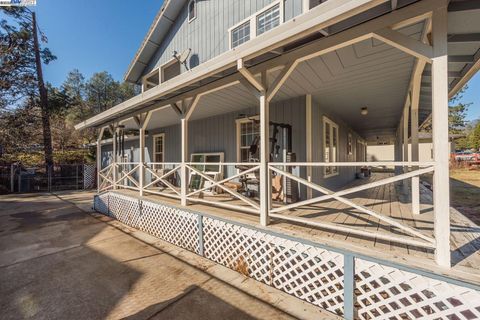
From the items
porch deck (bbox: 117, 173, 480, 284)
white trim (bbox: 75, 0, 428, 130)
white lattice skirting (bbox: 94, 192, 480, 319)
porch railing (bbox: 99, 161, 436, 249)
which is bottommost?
white lattice skirting (bbox: 94, 192, 480, 319)

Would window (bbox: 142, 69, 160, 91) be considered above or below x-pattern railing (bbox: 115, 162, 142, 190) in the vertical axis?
above

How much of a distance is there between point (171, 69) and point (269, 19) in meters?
4.43

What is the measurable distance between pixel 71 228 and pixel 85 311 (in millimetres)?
3935

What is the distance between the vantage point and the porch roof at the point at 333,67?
2.16 metres

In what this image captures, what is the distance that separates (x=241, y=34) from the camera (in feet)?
19.7

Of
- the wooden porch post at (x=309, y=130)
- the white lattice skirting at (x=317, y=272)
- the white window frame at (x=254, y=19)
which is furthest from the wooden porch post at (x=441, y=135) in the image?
the white window frame at (x=254, y=19)

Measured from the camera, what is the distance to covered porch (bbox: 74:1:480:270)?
1982mm

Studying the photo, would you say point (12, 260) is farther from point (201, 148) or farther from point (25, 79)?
point (25, 79)

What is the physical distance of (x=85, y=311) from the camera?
7.97 ft

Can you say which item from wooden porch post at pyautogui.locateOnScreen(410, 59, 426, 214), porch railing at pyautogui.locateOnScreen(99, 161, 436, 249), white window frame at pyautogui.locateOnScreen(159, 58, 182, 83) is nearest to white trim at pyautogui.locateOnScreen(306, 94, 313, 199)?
porch railing at pyautogui.locateOnScreen(99, 161, 436, 249)

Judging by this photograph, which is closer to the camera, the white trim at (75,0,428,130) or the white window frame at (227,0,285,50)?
the white trim at (75,0,428,130)

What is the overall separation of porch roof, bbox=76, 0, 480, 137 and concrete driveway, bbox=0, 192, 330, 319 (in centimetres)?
292

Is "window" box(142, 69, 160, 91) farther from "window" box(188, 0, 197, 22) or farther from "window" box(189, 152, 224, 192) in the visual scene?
"window" box(189, 152, 224, 192)

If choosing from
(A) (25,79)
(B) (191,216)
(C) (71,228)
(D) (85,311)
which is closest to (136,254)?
(B) (191,216)
